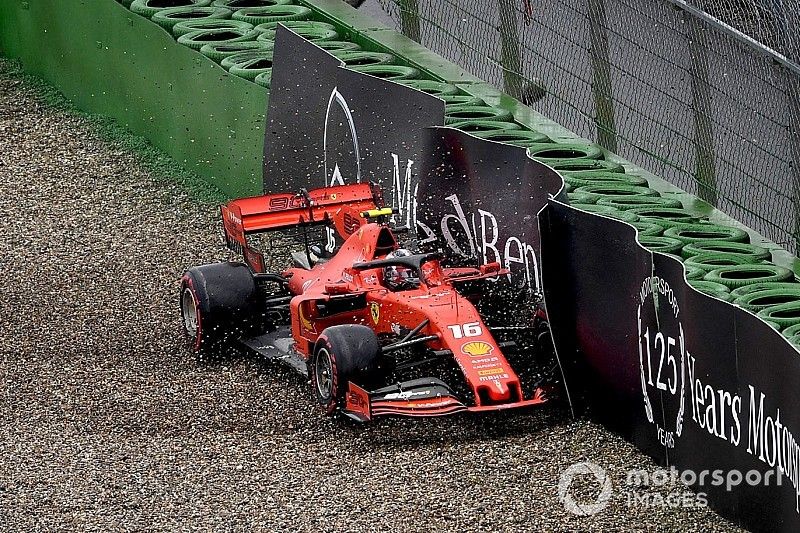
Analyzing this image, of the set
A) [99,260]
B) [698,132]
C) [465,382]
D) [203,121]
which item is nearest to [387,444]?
[465,382]

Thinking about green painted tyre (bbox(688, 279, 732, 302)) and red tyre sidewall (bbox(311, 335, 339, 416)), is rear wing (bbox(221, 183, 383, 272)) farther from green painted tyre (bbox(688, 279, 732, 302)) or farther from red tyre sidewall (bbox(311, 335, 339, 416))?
green painted tyre (bbox(688, 279, 732, 302))

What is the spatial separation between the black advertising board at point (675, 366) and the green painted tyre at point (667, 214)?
1.03 m

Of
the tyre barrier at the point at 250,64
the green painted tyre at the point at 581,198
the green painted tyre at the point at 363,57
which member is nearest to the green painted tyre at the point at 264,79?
the tyre barrier at the point at 250,64

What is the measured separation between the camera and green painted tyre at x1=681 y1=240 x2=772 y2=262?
9.27 metres

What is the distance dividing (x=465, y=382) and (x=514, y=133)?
7.28ft

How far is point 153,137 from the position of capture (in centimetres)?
1456

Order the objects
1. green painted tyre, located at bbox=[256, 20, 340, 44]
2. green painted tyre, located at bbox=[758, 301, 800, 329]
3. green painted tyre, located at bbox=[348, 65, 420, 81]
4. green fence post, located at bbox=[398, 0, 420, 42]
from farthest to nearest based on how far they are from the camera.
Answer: green painted tyre, located at bbox=[256, 20, 340, 44] < green fence post, located at bbox=[398, 0, 420, 42] < green painted tyre, located at bbox=[348, 65, 420, 81] < green painted tyre, located at bbox=[758, 301, 800, 329]

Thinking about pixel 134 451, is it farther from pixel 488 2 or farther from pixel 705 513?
pixel 488 2

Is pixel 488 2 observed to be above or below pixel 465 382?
above

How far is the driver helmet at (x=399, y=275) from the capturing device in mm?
9797

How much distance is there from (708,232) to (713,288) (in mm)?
1241

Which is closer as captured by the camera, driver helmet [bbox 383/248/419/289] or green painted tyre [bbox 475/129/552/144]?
driver helmet [bbox 383/248/419/289]

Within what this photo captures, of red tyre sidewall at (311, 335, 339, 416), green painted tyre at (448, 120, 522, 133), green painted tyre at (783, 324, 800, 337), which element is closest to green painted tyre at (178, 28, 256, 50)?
green painted tyre at (448, 120, 522, 133)

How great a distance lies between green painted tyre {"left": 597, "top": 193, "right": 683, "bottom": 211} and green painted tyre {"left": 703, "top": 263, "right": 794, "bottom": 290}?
1.24 meters
